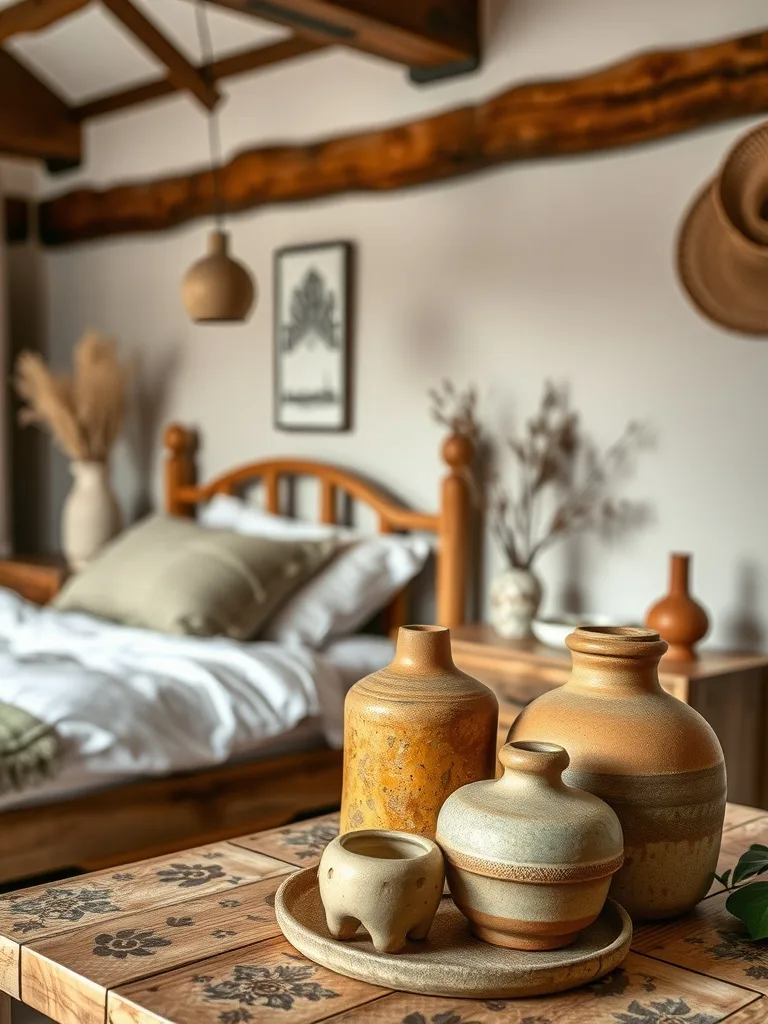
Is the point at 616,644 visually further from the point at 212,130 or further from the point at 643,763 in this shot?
the point at 212,130

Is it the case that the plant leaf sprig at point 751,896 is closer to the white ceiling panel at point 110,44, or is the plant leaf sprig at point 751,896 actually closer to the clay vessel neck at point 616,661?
the clay vessel neck at point 616,661

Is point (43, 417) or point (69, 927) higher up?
point (43, 417)

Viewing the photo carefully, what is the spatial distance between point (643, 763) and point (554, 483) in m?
2.02

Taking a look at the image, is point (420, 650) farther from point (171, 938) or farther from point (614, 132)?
point (614, 132)

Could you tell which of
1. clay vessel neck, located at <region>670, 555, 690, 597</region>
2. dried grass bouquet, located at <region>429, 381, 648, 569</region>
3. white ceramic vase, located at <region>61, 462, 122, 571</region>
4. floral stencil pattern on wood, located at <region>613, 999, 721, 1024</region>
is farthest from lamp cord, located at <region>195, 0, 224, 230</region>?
floral stencil pattern on wood, located at <region>613, 999, 721, 1024</region>

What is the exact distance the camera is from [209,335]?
13.6ft

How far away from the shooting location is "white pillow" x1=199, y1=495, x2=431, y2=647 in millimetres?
3188

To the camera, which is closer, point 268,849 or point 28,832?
point 268,849

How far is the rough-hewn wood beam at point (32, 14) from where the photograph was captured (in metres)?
3.05

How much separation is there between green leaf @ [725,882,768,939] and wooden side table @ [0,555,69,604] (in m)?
3.06

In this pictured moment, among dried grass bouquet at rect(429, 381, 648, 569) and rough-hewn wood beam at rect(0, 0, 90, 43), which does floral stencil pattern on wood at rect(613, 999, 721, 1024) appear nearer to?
dried grass bouquet at rect(429, 381, 648, 569)

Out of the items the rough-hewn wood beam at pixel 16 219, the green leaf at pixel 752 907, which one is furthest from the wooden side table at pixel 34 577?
the green leaf at pixel 752 907

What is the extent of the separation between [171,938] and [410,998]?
0.88 feet

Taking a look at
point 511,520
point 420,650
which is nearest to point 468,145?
point 511,520
